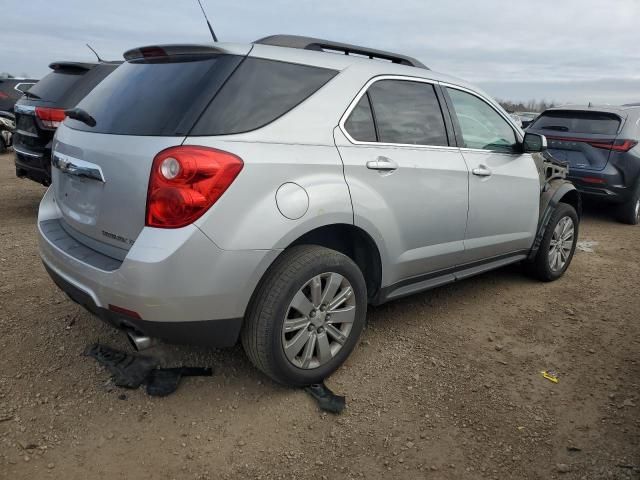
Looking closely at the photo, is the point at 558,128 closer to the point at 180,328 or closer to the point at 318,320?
the point at 318,320

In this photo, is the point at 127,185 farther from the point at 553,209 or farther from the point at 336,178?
the point at 553,209

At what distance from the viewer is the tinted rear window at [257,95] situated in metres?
2.35

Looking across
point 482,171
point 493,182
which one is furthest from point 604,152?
point 482,171

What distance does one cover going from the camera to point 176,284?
2213mm

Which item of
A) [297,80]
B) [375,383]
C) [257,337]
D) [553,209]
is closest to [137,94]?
[297,80]

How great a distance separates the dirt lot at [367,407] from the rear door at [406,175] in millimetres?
611

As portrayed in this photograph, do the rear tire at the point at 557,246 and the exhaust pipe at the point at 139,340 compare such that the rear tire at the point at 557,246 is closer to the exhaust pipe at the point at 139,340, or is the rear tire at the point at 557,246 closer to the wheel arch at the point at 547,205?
the wheel arch at the point at 547,205

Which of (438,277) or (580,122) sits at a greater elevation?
(580,122)

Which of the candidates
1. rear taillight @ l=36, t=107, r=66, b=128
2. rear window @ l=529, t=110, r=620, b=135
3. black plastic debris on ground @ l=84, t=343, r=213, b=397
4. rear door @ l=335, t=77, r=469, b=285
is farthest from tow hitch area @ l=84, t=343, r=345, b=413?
rear window @ l=529, t=110, r=620, b=135

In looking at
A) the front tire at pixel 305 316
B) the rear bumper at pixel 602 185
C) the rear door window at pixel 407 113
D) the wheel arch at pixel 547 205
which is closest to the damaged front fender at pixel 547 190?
the wheel arch at pixel 547 205

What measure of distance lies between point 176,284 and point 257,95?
38.2 inches

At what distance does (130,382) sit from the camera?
275 cm

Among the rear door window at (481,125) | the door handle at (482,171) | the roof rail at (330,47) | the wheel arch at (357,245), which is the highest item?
the roof rail at (330,47)

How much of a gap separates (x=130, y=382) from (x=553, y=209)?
3631 mm
